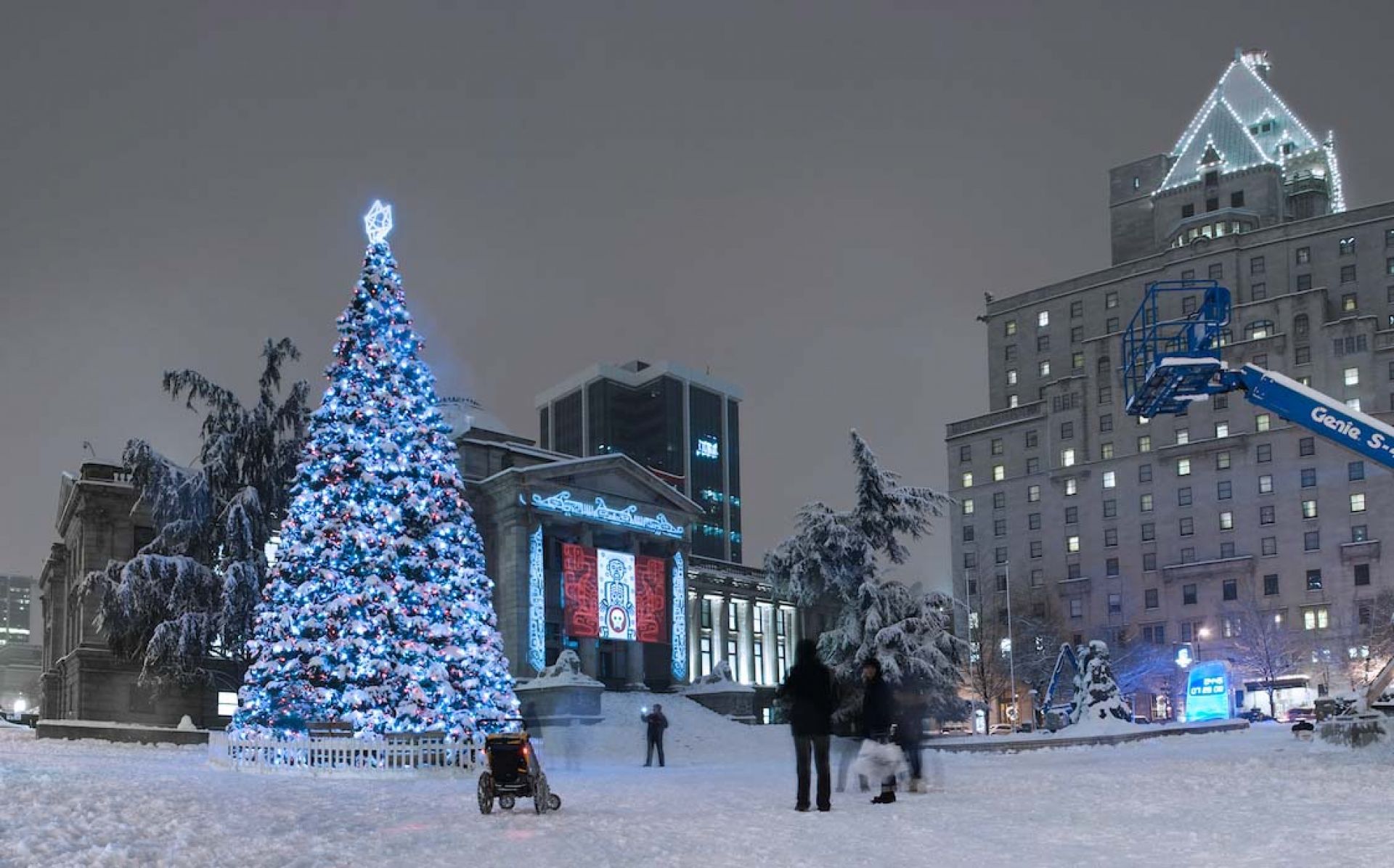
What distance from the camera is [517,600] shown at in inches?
2633

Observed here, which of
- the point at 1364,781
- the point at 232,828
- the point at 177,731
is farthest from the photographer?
the point at 177,731

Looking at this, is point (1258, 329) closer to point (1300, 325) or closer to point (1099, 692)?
point (1300, 325)

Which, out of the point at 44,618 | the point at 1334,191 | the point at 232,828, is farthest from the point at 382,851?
the point at 1334,191

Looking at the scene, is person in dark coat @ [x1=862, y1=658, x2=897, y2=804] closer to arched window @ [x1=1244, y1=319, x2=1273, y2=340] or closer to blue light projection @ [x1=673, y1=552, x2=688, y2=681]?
blue light projection @ [x1=673, y1=552, x2=688, y2=681]

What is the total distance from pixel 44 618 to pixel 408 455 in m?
65.1

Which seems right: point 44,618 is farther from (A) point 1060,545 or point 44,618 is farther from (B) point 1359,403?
(B) point 1359,403

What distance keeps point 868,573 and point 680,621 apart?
28.2m

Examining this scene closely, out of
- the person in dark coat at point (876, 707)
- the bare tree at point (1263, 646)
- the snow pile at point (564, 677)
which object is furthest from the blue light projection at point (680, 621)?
the person in dark coat at point (876, 707)

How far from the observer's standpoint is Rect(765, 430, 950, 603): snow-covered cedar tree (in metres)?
47.0

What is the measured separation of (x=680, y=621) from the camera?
244 feet

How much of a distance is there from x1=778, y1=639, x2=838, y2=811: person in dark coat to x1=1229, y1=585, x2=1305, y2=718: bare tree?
254 feet

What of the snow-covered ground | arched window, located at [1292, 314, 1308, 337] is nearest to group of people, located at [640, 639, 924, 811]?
the snow-covered ground

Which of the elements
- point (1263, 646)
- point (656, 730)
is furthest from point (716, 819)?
point (1263, 646)

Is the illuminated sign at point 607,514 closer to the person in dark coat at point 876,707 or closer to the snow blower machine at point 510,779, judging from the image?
the person in dark coat at point 876,707
